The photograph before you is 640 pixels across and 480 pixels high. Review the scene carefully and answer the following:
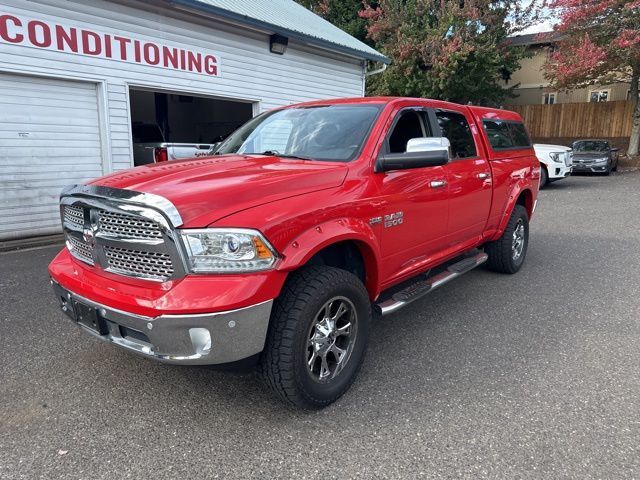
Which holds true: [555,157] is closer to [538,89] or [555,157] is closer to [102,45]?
[102,45]

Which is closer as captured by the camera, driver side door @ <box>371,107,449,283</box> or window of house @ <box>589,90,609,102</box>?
driver side door @ <box>371,107,449,283</box>

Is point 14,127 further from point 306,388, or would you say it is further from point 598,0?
point 598,0

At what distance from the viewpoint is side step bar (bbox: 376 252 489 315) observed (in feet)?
11.3

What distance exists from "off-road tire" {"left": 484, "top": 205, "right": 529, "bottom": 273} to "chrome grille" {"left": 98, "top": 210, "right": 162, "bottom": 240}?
4209 mm

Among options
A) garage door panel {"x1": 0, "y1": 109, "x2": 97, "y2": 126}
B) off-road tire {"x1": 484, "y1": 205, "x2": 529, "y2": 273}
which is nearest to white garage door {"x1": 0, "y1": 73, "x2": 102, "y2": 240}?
garage door panel {"x1": 0, "y1": 109, "x2": 97, "y2": 126}

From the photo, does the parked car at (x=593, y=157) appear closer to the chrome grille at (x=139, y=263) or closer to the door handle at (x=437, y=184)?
the door handle at (x=437, y=184)

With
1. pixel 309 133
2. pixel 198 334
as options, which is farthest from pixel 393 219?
pixel 198 334

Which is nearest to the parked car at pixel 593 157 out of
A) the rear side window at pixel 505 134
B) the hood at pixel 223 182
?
the rear side window at pixel 505 134

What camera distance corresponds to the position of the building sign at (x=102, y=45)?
6.78m

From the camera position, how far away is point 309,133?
3.73m

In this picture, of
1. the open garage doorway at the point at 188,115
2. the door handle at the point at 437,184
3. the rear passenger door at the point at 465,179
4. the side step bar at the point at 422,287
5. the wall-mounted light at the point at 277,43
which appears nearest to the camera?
the side step bar at the point at 422,287

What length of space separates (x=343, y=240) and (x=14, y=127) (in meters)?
6.55

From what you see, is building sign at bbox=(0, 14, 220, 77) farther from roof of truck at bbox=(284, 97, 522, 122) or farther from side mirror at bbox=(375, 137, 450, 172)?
side mirror at bbox=(375, 137, 450, 172)

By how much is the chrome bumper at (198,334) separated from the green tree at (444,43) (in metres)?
19.9
